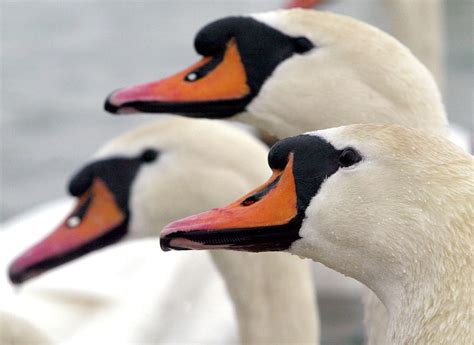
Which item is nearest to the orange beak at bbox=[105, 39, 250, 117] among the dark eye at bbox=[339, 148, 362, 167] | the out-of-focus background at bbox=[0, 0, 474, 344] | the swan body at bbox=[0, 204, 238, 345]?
the dark eye at bbox=[339, 148, 362, 167]

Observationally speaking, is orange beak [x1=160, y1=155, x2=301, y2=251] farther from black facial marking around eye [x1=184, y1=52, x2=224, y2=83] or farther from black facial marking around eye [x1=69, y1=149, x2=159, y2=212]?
black facial marking around eye [x1=69, y1=149, x2=159, y2=212]

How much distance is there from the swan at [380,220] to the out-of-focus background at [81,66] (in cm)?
638

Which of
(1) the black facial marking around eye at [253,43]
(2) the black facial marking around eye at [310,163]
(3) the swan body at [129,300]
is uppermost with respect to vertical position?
(2) the black facial marking around eye at [310,163]

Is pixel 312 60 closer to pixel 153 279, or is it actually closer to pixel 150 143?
pixel 150 143

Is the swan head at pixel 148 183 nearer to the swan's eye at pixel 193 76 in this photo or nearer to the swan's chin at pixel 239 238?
the swan's eye at pixel 193 76

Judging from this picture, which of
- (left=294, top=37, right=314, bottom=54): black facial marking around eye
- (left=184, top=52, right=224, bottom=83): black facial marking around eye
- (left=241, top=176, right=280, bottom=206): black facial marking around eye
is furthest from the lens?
(left=184, top=52, right=224, bottom=83): black facial marking around eye

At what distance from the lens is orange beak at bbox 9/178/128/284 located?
466 centimetres

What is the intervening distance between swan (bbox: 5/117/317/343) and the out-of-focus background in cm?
462

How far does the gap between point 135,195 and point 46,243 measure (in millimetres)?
372

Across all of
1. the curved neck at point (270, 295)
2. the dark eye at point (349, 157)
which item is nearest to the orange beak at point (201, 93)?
the curved neck at point (270, 295)

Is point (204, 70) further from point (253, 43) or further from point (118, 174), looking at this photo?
point (118, 174)

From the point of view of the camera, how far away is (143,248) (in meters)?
6.32

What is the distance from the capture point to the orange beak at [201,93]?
12.6 ft

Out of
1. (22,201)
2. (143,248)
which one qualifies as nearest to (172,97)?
(143,248)
